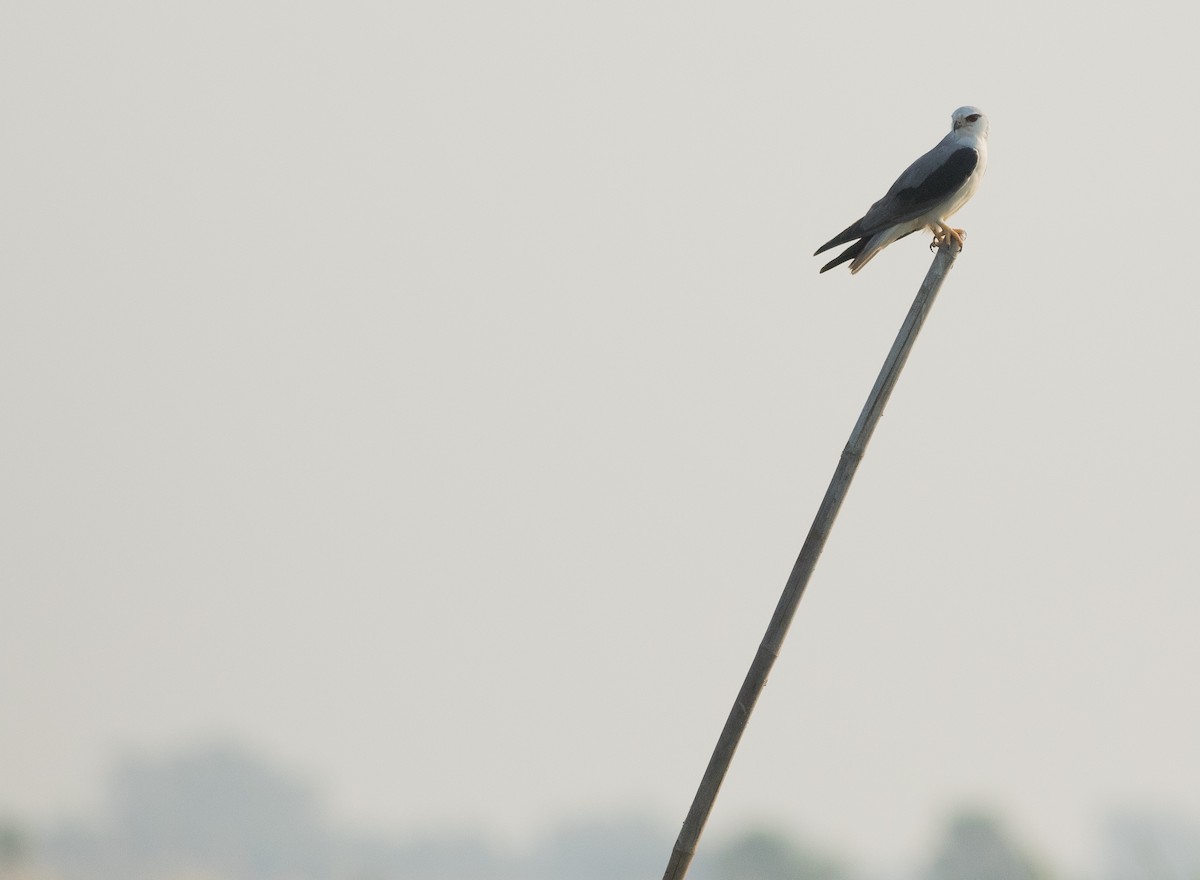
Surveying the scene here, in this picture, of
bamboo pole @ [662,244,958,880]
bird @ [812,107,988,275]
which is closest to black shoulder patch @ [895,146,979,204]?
bird @ [812,107,988,275]

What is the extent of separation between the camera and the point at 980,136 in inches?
522

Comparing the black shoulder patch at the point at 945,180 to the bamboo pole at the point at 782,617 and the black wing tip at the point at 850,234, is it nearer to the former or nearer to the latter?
the black wing tip at the point at 850,234

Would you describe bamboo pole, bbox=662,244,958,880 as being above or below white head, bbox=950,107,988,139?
below

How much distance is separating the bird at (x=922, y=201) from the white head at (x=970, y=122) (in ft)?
0.51

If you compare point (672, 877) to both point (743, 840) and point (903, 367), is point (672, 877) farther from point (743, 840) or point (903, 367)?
point (743, 840)

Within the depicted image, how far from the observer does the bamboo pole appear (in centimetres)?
903

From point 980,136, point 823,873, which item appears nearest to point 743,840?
point 823,873

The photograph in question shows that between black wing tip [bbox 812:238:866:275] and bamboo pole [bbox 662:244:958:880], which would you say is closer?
bamboo pole [bbox 662:244:958:880]

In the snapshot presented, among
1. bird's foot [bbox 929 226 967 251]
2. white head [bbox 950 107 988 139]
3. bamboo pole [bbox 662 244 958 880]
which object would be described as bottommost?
bamboo pole [bbox 662 244 958 880]

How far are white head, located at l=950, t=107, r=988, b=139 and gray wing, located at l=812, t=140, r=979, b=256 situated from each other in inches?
13.6

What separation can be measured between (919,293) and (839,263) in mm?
3345

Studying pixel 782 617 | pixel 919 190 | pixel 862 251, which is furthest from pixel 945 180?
pixel 782 617

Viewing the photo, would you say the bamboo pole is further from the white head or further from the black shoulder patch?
the white head

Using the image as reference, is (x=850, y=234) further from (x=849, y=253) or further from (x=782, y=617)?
(x=782, y=617)
